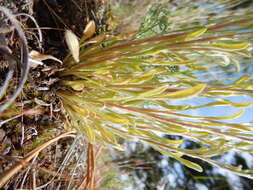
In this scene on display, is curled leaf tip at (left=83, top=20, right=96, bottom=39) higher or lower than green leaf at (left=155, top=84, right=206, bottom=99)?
higher

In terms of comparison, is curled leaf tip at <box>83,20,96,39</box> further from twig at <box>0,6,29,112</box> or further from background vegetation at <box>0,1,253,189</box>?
twig at <box>0,6,29,112</box>

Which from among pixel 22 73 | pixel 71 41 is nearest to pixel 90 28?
pixel 71 41

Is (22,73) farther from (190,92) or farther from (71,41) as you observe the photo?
(190,92)

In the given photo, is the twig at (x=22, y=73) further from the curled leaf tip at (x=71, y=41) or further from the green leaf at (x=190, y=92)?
the green leaf at (x=190, y=92)

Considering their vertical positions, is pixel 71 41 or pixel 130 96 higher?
pixel 71 41

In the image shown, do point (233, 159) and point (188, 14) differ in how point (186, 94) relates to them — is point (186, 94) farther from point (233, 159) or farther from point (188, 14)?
point (233, 159)

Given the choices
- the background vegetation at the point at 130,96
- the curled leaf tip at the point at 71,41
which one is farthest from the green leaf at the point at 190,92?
the curled leaf tip at the point at 71,41

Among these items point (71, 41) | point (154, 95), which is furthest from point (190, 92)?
Answer: point (71, 41)

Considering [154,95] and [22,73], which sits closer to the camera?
[22,73]

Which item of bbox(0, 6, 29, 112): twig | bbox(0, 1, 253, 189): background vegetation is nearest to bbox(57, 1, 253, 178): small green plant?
bbox(0, 1, 253, 189): background vegetation

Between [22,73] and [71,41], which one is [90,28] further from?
[22,73]

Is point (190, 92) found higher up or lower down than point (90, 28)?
lower down

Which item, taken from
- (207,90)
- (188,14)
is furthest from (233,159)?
(207,90)
